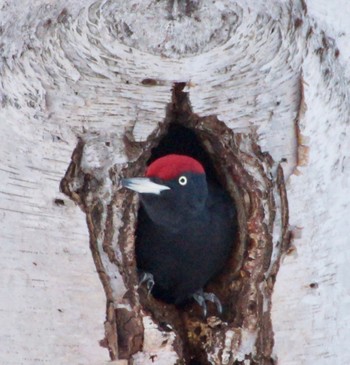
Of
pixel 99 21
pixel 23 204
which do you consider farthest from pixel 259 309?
pixel 99 21

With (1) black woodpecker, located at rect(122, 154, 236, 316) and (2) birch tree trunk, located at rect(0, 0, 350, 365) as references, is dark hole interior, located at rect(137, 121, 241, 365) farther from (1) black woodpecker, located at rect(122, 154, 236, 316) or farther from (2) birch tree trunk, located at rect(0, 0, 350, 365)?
(2) birch tree trunk, located at rect(0, 0, 350, 365)

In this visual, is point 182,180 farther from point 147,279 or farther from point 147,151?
point 147,279

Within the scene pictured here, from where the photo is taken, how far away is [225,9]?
2613 millimetres

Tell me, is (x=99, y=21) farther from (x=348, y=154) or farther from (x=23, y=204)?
(x=348, y=154)

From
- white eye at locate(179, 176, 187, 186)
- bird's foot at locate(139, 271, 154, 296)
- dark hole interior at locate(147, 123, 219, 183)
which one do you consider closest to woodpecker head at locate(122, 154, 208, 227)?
white eye at locate(179, 176, 187, 186)

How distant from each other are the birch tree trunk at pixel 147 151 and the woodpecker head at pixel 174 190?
33 centimetres

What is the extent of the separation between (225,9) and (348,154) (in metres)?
0.73

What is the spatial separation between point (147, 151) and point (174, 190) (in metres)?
0.43

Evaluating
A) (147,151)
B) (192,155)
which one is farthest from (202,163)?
(147,151)

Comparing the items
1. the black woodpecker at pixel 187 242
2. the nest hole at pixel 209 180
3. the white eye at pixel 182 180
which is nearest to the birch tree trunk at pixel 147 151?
the nest hole at pixel 209 180

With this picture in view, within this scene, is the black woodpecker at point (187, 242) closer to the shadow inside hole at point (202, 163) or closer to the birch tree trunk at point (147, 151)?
the shadow inside hole at point (202, 163)

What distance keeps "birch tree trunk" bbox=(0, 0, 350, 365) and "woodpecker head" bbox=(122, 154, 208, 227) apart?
33 centimetres

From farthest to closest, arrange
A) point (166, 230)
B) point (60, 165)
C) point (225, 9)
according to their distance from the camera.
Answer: point (166, 230)
point (60, 165)
point (225, 9)

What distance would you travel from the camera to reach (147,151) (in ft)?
10.5
